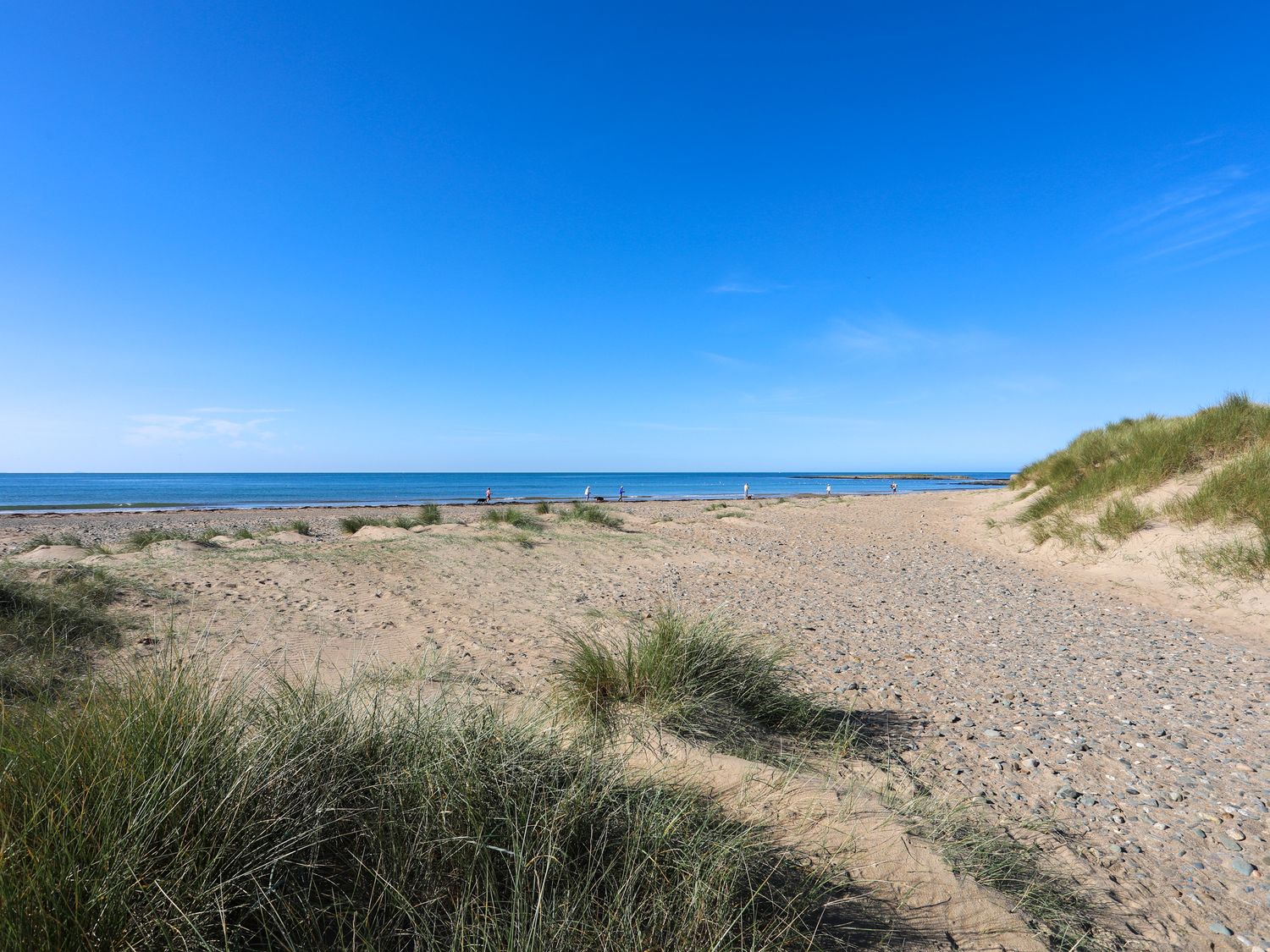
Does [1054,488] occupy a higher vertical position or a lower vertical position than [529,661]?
higher

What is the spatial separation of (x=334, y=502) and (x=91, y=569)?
35144mm

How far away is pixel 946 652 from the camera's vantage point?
577 cm

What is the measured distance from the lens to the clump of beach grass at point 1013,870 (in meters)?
2.19

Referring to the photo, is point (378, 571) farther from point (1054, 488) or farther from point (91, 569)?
point (1054, 488)

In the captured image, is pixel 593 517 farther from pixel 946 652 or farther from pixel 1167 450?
pixel 1167 450

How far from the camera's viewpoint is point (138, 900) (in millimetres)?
1554

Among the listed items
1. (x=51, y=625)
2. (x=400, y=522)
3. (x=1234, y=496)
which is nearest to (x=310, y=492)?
(x=400, y=522)

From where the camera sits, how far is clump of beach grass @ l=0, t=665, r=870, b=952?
156 centimetres

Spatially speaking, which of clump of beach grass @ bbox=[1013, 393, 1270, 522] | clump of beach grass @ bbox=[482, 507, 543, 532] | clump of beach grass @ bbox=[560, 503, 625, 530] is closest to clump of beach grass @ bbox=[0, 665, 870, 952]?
clump of beach grass @ bbox=[482, 507, 543, 532]

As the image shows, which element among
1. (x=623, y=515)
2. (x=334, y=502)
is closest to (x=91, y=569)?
(x=623, y=515)

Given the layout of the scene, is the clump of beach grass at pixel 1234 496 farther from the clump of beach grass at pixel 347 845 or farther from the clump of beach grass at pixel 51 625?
the clump of beach grass at pixel 51 625

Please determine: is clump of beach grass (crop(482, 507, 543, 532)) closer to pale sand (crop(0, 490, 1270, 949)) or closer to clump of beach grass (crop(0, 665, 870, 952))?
pale sand (crop(0, 490, 1270, 949))

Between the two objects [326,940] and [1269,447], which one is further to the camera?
[1269,447]

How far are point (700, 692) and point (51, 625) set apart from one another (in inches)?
188
